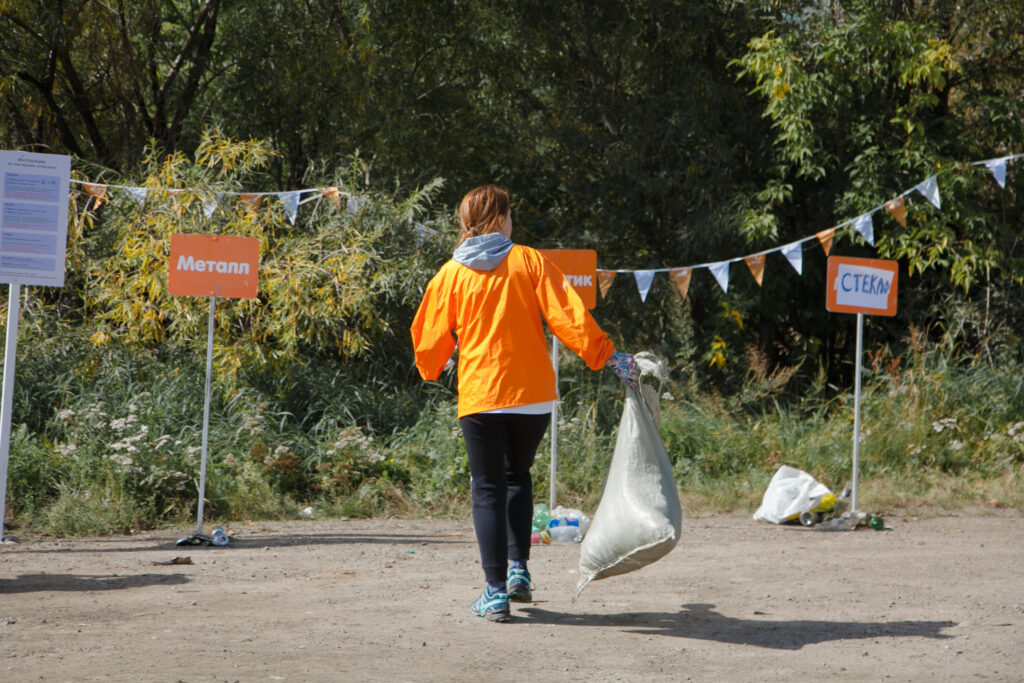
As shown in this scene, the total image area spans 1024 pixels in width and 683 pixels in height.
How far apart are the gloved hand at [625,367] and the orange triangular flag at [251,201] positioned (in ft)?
18.5

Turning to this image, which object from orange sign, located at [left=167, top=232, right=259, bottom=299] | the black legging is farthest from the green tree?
the black legging

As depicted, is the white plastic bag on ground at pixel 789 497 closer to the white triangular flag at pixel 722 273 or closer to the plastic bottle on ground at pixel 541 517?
the plastic bottle on ground at pixel 541 517

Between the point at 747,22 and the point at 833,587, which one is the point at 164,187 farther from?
the point at 833,587

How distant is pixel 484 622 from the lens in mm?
4148

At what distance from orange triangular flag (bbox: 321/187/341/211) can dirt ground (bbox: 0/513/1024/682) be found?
3739mm

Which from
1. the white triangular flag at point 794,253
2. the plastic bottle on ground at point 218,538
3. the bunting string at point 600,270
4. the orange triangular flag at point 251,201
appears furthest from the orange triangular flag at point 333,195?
the white triangular flag at point 794,253

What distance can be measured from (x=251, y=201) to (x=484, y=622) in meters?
6.08

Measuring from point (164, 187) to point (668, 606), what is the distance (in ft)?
21.8

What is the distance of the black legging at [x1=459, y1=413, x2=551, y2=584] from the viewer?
4031mm

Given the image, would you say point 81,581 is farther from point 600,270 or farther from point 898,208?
point 898,208

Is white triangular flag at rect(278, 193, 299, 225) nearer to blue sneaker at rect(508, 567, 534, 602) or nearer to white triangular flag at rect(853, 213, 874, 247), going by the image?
white triangular flag at rect(853, 213, 874, 247)

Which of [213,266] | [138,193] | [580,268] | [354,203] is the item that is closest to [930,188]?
[580,268]

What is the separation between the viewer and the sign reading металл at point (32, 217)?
20.1 feet

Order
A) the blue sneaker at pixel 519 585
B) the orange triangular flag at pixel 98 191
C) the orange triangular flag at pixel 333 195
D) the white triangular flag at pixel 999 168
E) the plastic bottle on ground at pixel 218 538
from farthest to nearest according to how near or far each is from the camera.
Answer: the orange triangular flag at pixel 333 195 < the orange triangular flag at pixel 98 191 < the white triangular flag at pixel 999 168 < the plastic bottle on ground at pixel 218 538 < the blue sneaker at pixel 519 585
